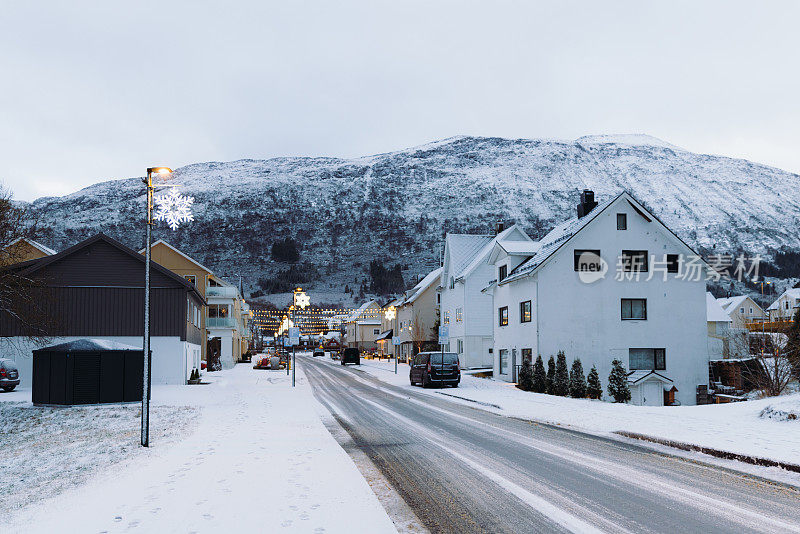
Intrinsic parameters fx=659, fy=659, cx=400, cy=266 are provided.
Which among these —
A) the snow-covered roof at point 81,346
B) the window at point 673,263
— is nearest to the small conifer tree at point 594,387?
the window at point 673,263

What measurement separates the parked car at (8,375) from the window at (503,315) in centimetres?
3002

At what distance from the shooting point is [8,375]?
33688 mm

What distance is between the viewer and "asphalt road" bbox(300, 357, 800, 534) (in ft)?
25.8

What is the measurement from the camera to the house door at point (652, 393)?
3910 cm

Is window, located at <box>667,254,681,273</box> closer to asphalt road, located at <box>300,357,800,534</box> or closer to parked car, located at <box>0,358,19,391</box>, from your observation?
asphalt road, located at <box>300,357,800,534</box>

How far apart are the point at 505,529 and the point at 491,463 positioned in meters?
4.66

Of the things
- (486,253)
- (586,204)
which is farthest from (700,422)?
(486,253)

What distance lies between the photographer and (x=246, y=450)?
13688 millimetres

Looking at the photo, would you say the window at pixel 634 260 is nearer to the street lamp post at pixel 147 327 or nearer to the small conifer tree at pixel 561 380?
the small conifer tree at pixel 561 380

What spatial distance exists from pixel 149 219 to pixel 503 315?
34590mm

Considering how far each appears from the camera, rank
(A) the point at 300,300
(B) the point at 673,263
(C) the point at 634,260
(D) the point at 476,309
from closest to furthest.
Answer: (A) the point at 300,300 < (C) the point at 634,260 < (B) the point at 673,263 < (D) the point at 476,309

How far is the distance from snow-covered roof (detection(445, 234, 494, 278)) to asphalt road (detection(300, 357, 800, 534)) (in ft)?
146

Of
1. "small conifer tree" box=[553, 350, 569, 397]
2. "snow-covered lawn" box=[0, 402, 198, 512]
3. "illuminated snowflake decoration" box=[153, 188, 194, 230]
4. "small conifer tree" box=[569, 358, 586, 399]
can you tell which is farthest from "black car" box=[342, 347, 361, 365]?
"illuminated snowflake decoration" box=[153, 188, 194, 230]

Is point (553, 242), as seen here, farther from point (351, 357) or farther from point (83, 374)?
point (351, 357)
